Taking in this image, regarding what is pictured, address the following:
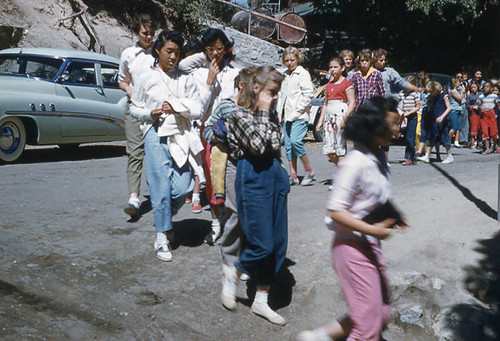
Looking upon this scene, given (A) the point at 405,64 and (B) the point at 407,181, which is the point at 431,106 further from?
(A) the point at 405,64

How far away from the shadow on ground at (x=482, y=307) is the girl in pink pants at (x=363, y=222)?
1386 millimetres

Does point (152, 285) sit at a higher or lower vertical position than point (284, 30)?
lower

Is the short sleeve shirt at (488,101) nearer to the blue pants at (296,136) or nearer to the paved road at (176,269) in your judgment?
the paved road at (176,269)

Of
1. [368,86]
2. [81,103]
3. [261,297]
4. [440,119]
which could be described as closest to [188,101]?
[261,297]

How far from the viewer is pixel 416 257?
15.3ft

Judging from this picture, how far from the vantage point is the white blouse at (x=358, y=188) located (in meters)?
2.80

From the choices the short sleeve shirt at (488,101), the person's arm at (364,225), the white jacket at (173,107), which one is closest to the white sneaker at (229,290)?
the white jacket at (173,107)

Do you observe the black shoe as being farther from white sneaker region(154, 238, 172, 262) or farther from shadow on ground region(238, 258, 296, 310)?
shadow on ground region(238, 258, 296, 310)

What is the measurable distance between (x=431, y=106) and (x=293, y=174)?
3992 millimetres

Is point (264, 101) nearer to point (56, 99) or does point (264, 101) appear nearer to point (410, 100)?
point (56, 99)

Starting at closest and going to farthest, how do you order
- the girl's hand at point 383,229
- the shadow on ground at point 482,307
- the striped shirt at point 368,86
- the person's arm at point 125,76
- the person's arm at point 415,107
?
1. the girl's hand at point 383,229
2. the shadow on ground at point 482,307
3. the person's arm at point 125,76
4. the striped shirt at point 368,86
5. the person's arm at point 415,107

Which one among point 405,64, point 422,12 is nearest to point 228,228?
point 422,12

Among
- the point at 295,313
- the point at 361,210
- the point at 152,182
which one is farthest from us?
the point at 152,182

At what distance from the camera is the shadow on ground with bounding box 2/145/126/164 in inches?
392
